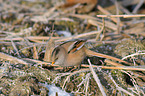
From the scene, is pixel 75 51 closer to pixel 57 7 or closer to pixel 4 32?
pixel 4 32

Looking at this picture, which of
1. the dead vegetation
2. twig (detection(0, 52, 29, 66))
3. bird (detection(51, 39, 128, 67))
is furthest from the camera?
twig (detection(0, 52, 29, 66))

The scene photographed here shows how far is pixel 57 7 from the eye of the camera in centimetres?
461

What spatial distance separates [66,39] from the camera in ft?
10.8

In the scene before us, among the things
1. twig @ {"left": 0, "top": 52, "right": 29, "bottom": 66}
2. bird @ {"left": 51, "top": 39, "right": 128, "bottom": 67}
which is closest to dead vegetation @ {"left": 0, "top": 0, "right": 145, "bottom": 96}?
twig @ {"left": 0, "top": 52, "right": 29, "bottom": 66}

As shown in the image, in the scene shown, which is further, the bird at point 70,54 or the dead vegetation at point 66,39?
the bird at point 70,54

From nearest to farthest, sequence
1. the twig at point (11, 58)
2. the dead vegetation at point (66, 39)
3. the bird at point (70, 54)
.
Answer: the dead vegetation at point (66, 39) < the bird at point (70, 54) < the twig at point (11, 58)

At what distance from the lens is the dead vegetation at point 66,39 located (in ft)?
7.75

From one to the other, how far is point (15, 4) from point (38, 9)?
751mm

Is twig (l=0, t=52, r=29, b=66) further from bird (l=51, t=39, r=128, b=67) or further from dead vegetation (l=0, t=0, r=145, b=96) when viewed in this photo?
bird (l=51, t=39, r=128, b=67)

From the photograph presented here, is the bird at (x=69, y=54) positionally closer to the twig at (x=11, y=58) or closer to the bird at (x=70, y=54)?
the bird at (x=70, y=54)

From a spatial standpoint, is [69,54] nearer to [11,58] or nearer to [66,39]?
[66,39]

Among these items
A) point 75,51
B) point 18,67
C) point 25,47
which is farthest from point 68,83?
point 25,47

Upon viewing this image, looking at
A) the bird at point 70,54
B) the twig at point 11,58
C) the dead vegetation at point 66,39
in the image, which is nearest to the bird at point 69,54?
the bird at point 70,54

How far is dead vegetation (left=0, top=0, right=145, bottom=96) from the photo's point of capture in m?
2.36
